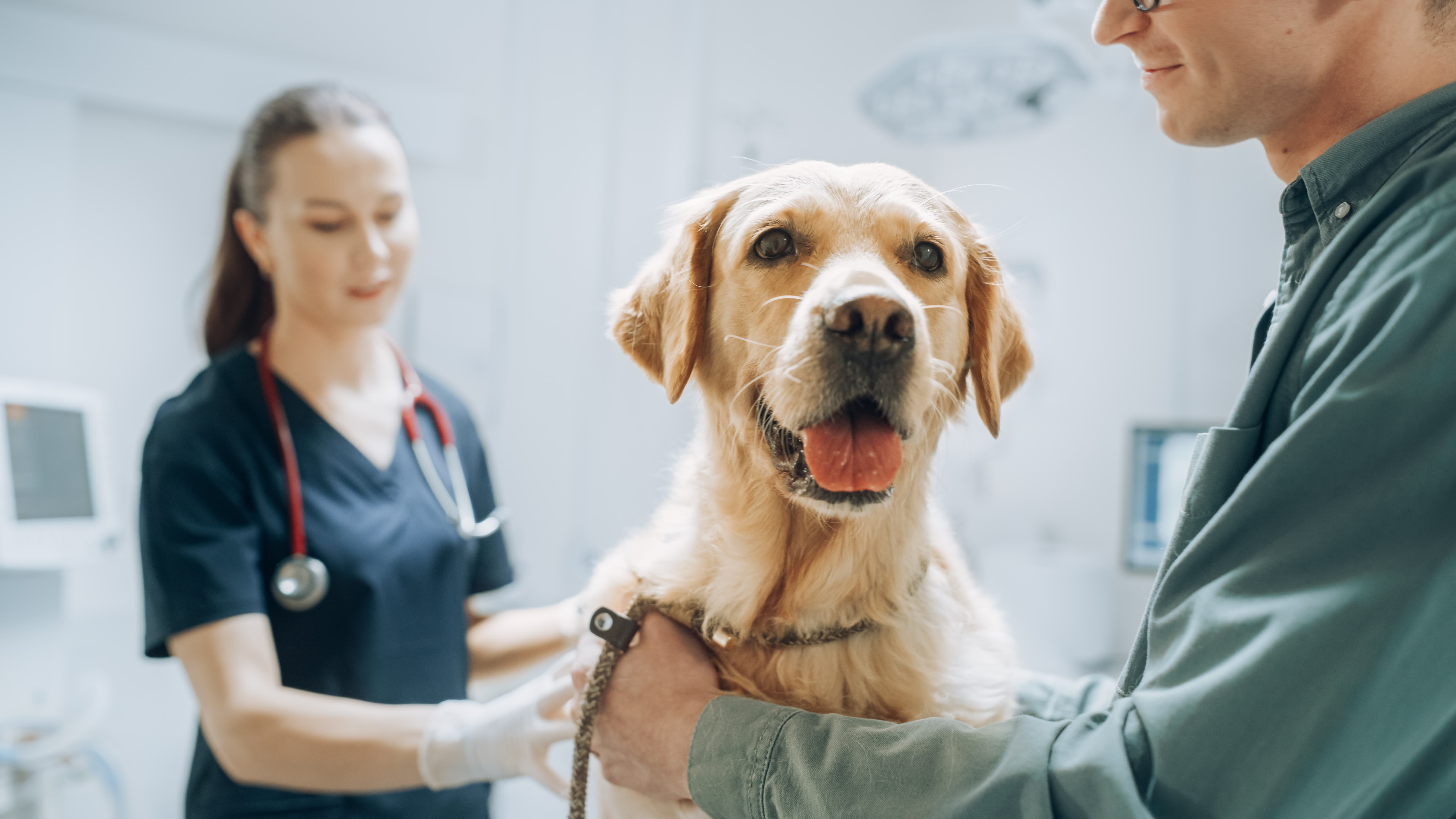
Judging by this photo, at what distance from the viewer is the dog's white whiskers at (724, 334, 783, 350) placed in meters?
1.01

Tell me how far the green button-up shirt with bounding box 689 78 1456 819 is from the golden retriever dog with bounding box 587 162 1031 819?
0.89ft

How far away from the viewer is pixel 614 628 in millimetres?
989

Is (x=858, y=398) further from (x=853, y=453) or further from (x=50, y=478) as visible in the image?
(x=50, y=478)

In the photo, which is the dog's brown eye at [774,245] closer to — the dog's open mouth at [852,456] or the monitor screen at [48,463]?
the dog's open mouth at [852,456]

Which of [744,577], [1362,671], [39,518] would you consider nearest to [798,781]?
[744,577]

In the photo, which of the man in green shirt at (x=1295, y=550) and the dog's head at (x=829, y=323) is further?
the dog's head at (x=829, y=323)

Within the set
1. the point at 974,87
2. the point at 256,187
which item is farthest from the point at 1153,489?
the point at 256,187

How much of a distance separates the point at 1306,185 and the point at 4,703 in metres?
2.65

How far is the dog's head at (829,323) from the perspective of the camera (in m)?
0.92

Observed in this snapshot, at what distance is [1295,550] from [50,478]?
2.45 metres

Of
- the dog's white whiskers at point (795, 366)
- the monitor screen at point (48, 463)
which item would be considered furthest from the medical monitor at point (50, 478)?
the dog's white whiskers at point (795, 366)

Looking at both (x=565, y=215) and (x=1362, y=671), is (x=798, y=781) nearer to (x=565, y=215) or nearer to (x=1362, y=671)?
(x=1362, y=671)

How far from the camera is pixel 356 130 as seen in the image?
1.56 m

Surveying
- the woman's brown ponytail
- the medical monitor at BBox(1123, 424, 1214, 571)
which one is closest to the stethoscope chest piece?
the woman's brown ponytail
